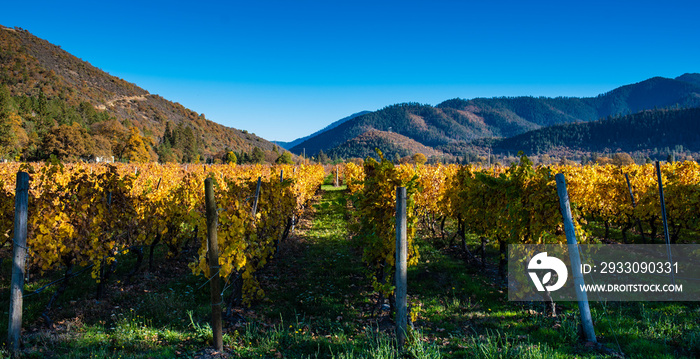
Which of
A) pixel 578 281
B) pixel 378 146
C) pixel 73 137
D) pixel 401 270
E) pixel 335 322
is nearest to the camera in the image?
pixel 401 270

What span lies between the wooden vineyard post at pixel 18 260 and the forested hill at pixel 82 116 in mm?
19688

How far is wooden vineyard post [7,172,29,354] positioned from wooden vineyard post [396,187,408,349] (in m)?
4.28

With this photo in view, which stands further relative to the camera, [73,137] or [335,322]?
[73,137]

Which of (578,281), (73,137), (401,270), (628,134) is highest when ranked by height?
(628,134)

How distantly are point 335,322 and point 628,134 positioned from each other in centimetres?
17389

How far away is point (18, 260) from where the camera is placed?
141 inches

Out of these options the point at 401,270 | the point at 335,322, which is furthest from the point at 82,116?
the point at 401,270

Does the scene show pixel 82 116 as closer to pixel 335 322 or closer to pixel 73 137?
pixel 73 137

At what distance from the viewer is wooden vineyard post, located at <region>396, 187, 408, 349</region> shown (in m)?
4.01

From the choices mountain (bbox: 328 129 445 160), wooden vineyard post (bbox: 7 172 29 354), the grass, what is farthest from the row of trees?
mountain (bbox: 328 129 445 160)

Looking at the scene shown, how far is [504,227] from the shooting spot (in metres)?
5.65

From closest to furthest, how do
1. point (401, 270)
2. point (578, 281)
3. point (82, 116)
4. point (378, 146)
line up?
point (401, 270), point (578, 281), point (82, 116), point (378, 146)

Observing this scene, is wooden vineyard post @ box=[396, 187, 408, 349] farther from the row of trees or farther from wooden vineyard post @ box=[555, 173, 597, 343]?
the row of trees

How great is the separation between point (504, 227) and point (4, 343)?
7150 mm
